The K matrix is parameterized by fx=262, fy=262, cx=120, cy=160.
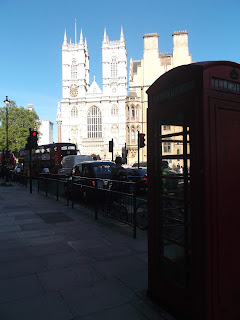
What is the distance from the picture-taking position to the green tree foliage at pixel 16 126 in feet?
180

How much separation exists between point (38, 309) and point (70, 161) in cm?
2106

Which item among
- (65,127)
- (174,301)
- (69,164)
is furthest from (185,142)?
(65,127)

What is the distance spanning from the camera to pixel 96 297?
2945 millimetres

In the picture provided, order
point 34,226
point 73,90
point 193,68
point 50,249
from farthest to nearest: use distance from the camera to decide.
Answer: point 73,90 < point 34,226 < point 50,249 < point 193,68

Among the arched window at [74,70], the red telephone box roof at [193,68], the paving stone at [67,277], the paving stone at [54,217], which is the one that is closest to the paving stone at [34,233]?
the paving stone at [54,217]

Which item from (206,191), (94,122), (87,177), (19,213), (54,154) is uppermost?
(94,122)

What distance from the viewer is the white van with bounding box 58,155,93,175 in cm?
2297

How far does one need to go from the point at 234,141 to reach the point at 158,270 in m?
1.54

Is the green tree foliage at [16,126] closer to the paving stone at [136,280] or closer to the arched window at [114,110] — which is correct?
the arched window at [114,110]

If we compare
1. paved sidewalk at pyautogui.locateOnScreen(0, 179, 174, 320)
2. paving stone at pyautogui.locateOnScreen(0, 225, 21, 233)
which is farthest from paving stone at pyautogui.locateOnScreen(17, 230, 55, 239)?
paving stone at pyautogui.locateOnScreen(0, 225, 21, 233)

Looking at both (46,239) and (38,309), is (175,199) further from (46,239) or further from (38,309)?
(46,239)

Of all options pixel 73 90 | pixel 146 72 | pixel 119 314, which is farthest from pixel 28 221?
pixel 73 90


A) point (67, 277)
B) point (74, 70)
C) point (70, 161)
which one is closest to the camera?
point (67, 277)

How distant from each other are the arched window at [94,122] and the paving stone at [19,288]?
2738 inches
